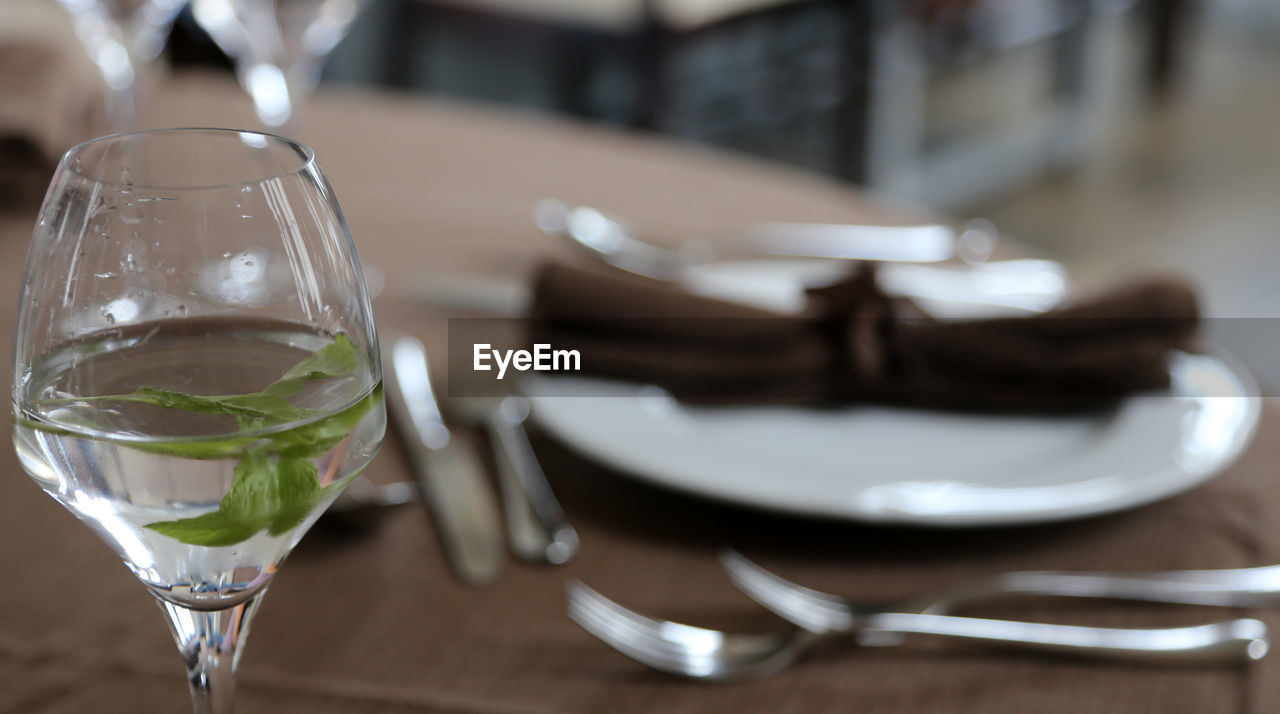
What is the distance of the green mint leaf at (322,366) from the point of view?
266 millimetres

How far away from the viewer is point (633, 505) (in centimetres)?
48

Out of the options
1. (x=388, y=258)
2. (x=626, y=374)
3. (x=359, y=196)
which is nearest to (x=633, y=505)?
(x=626, y=374)

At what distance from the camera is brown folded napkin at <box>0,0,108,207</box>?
2.50 ft

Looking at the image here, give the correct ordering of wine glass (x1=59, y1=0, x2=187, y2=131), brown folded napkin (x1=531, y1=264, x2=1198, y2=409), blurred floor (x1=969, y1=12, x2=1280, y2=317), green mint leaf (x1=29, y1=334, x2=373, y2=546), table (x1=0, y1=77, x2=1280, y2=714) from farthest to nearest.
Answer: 1. blurred floor (x1=969, y1=12, x2=1280, y2=317)
2. wine glass (x1=59, y1=0, x2=187, y2=131)
3. brown folded napkin (x1=531, y1=264, x2=1198, y2=409)
4. table (x1=0, y1=77, x2=1280, y2=714)
5. green mint leaf (x1=29, y1=334, x2=373, y2=546)

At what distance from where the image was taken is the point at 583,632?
397 mm

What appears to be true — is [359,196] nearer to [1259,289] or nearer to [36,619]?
[36,619]

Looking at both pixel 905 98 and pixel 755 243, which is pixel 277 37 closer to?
pixel 755 243

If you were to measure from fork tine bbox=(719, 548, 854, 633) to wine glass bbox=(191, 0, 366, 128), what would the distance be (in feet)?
1.49

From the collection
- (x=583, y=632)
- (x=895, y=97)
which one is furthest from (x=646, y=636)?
(x=895, y=97)

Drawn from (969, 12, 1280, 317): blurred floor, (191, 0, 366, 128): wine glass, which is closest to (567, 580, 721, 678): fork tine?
(191, 0, 366, 128): wine glass

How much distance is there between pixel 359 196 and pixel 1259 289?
7.50 ft

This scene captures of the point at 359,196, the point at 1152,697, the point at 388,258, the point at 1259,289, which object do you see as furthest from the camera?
the point at 1259,289

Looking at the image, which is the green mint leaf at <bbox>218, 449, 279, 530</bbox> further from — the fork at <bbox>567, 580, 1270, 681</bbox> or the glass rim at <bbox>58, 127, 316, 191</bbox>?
the fork at <bbox>567, 580, 1270, 681</bbox>

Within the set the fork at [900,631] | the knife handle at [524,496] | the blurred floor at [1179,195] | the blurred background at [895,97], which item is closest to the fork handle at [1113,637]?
the fork at [900,631]
